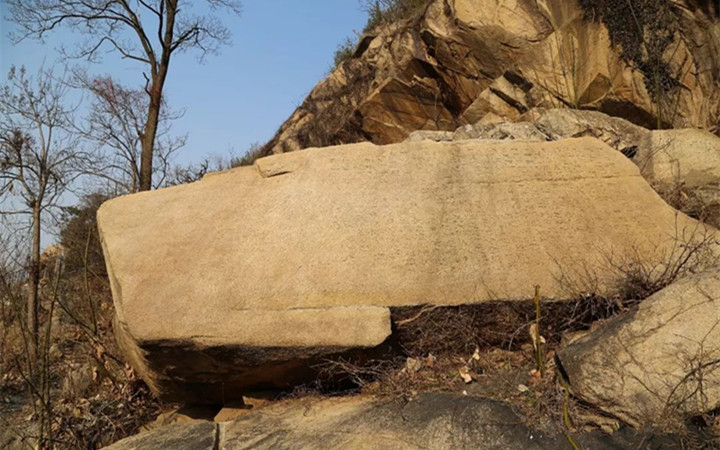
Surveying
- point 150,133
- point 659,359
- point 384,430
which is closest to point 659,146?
point 659,359

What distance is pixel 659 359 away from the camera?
3.22m

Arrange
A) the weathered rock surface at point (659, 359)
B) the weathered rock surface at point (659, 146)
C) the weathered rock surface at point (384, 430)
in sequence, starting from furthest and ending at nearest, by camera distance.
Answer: the weathered rock surface at point (659, 146)
the weathered rock surface at point (384, 430)
the weathered rock surface at point (659, 359)

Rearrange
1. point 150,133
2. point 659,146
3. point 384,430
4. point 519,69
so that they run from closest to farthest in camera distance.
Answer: point 384,430
point 659,146
point 519,69
point 150,133

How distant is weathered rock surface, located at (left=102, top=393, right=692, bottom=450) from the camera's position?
3.18 meters

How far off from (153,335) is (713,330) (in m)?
3.20

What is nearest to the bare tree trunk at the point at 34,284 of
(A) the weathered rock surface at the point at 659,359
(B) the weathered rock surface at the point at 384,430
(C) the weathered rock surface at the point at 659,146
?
(B) the weathered rock surface at the point at 384,430

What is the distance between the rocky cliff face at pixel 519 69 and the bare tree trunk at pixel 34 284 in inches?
181

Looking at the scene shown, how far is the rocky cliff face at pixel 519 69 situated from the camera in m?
6.95

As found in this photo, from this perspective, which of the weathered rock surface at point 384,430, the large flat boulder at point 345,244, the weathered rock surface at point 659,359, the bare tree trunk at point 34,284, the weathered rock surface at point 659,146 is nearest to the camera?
the weathered rock surface at point 659,359

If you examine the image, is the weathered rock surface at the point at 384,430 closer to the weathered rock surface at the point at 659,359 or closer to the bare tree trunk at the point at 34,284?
the weathered rock surface at the point at 659,359

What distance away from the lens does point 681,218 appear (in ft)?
15.1

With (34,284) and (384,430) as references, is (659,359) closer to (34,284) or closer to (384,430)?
(384,430)

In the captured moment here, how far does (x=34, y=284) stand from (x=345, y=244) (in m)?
3.89

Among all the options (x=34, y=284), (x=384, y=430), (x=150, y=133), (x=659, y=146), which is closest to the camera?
(x=384, y=430)
